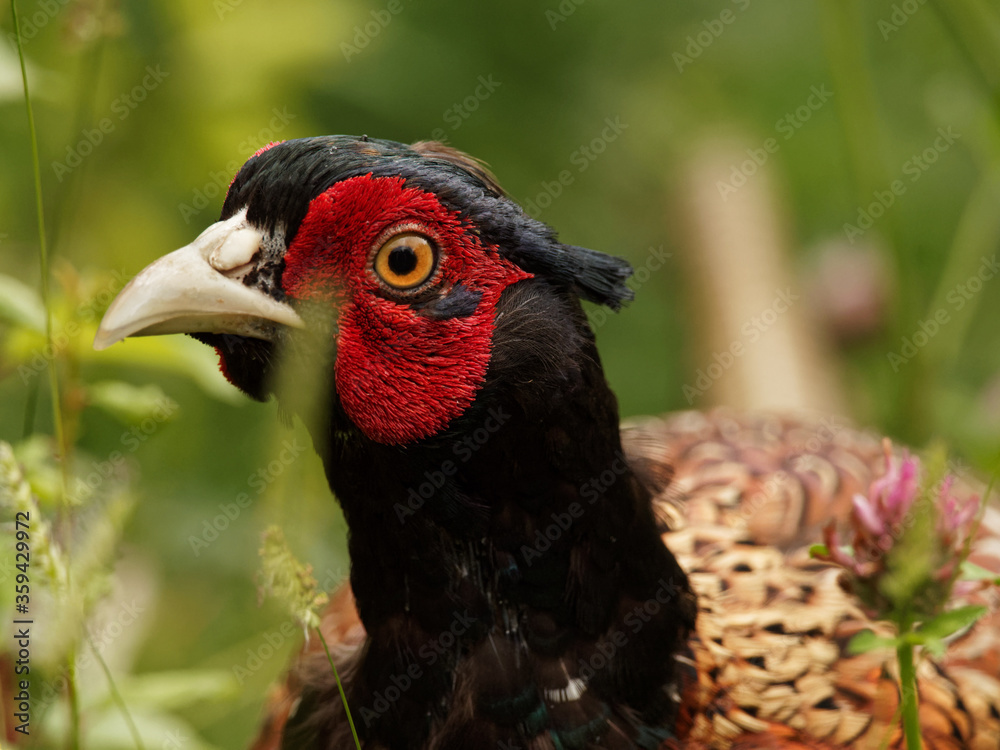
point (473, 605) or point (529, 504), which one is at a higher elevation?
point (529, 504)

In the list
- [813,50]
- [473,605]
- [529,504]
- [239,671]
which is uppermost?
[813,50]

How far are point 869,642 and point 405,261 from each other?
97cm

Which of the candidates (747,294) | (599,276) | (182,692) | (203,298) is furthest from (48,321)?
(747,294)

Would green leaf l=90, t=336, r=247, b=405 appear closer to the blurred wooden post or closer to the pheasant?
the pheasant

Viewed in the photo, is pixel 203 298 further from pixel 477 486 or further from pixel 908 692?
pixel 908 692

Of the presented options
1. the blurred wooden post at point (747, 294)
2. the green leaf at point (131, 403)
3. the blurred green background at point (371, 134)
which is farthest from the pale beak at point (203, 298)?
the blurred wooden post at point (747, 294)

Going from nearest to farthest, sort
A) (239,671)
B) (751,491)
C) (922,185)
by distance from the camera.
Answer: (751,491)
(239,671)
(922,185)

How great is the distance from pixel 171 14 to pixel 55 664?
2994mm

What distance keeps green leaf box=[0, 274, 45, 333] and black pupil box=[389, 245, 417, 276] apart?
2.75ft

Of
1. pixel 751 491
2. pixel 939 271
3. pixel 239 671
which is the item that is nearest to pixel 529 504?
pixel 751 491

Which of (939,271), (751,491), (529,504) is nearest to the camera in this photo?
(529,504)

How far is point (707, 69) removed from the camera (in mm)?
7227

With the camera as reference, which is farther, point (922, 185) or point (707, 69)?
point (707, 69)

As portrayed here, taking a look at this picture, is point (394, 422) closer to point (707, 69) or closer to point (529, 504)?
point (529, 504)
